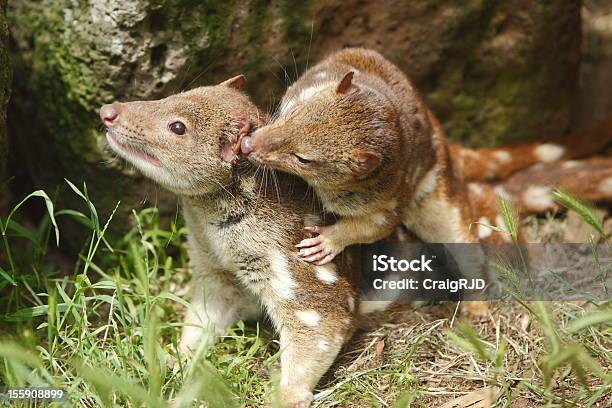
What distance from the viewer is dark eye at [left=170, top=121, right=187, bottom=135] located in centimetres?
383

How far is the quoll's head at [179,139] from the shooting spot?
3.82 meters

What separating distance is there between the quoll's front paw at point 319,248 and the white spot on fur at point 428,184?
81cm

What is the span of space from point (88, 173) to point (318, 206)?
152 centimetres

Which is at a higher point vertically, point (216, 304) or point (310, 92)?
point (310, 92)

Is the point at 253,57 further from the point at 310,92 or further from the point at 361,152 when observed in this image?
the point at 361,152

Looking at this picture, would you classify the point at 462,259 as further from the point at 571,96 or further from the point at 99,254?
the point at 99,254

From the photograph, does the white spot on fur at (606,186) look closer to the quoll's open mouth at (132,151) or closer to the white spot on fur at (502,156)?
the white spot on fur at (502,156)

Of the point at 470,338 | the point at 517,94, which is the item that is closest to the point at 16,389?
the point at 470,338

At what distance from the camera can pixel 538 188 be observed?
524cm

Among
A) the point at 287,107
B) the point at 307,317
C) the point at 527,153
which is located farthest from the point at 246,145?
the point at 527,153

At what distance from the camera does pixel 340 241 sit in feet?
13.3

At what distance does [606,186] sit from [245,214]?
2.56m

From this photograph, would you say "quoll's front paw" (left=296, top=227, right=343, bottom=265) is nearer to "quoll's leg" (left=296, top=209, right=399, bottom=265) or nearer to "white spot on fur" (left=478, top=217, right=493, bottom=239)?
"quoll's leg" (left=296, top=209, right=399, bottom=265)

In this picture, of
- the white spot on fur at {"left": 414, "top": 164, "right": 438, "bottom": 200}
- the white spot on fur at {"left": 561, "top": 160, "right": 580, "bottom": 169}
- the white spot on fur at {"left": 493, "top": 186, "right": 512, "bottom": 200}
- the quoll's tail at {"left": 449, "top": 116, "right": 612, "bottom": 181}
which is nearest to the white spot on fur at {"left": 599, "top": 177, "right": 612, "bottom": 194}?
the white spot on fur at {"left": 561, "top": 160, "right": 580, "bottom": 169}
